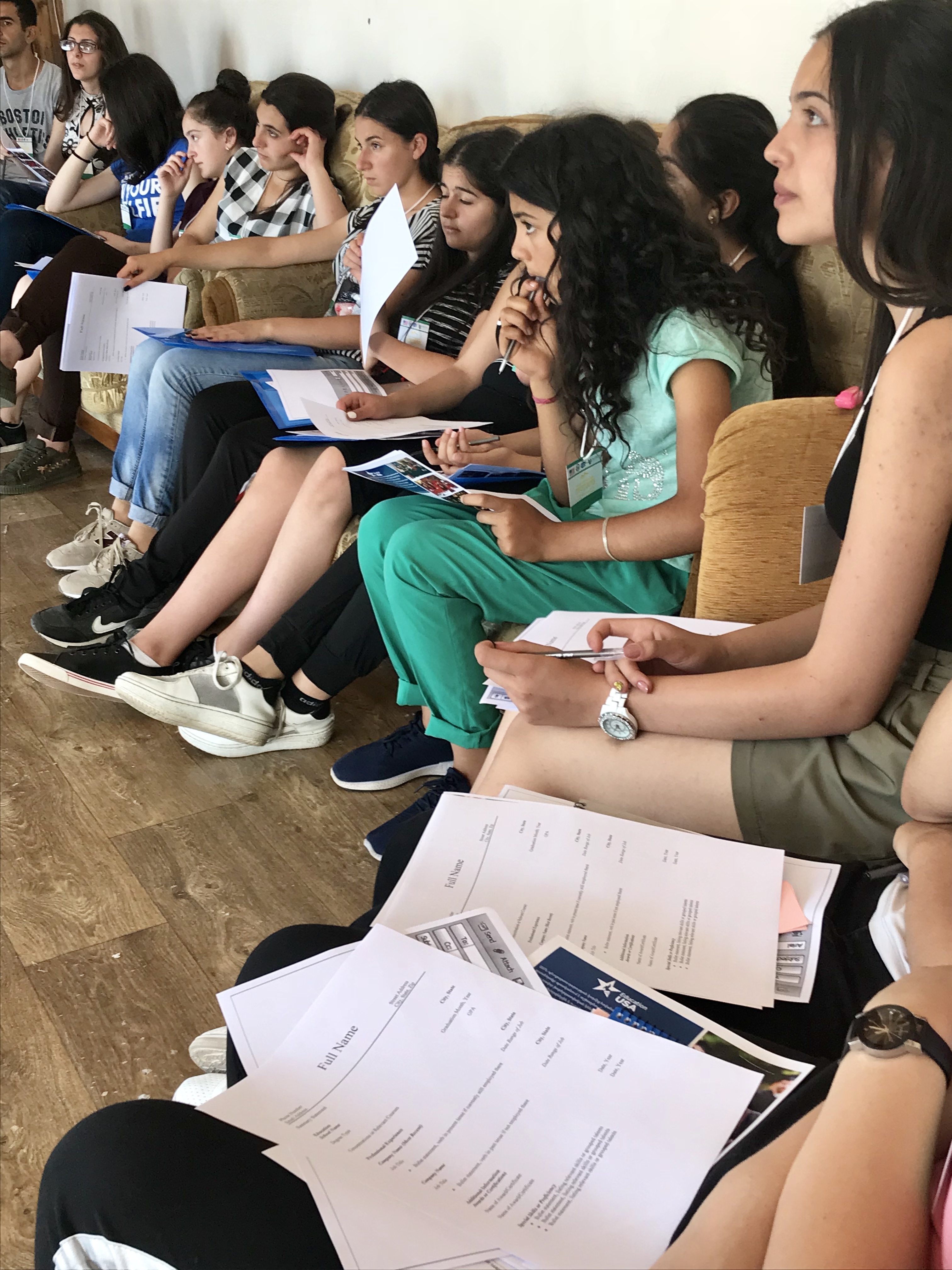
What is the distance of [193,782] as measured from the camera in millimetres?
1929

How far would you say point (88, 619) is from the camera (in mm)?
2324

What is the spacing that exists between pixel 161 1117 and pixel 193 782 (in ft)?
4.13

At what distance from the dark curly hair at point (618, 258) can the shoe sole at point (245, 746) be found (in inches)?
32.0

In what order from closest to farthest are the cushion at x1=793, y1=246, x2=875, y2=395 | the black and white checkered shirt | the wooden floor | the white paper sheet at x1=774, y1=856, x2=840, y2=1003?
the white paper sheet at x1=774, y1=856, x2=840, y2=1003 → the wooden floor → the cushion at x1=793, y1=246, x2=875, y2=395 → the black and white checkered shirt

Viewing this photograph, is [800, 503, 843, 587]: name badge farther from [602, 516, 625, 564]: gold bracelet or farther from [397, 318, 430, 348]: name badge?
[397, 318, 430, 348]: name badge

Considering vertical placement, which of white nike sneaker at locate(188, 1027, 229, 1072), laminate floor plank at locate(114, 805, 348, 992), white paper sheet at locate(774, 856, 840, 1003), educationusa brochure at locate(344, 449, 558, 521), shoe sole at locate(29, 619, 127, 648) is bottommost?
laminate floor plank at locate(114, 805, 348, 992)

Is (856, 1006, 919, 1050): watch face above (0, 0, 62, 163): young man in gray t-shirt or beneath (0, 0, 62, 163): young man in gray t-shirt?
beneath

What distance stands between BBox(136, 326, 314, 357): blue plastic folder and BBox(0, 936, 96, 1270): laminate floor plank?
151 centimetres

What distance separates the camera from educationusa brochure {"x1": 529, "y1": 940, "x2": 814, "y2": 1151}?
700 millimetres

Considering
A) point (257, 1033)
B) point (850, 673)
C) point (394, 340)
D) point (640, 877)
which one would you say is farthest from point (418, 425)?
point (257, 1033)

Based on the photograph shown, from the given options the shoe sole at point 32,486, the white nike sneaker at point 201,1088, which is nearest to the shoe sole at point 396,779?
the white nike sneaker at point 201,1088

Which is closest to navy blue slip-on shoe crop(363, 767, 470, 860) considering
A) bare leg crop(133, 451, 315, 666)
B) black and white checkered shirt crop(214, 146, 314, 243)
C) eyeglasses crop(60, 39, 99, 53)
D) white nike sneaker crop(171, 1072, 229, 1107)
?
white nike sneaker crop(171, 1072, 229, 1107)

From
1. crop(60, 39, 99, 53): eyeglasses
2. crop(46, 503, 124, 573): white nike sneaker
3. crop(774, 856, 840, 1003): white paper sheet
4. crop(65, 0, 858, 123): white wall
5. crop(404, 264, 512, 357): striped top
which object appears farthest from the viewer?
crop(60, 39, 99, 53): eyeglasses

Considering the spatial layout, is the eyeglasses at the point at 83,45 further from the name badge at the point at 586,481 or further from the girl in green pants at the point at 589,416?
the name badge at the point at 586,481
